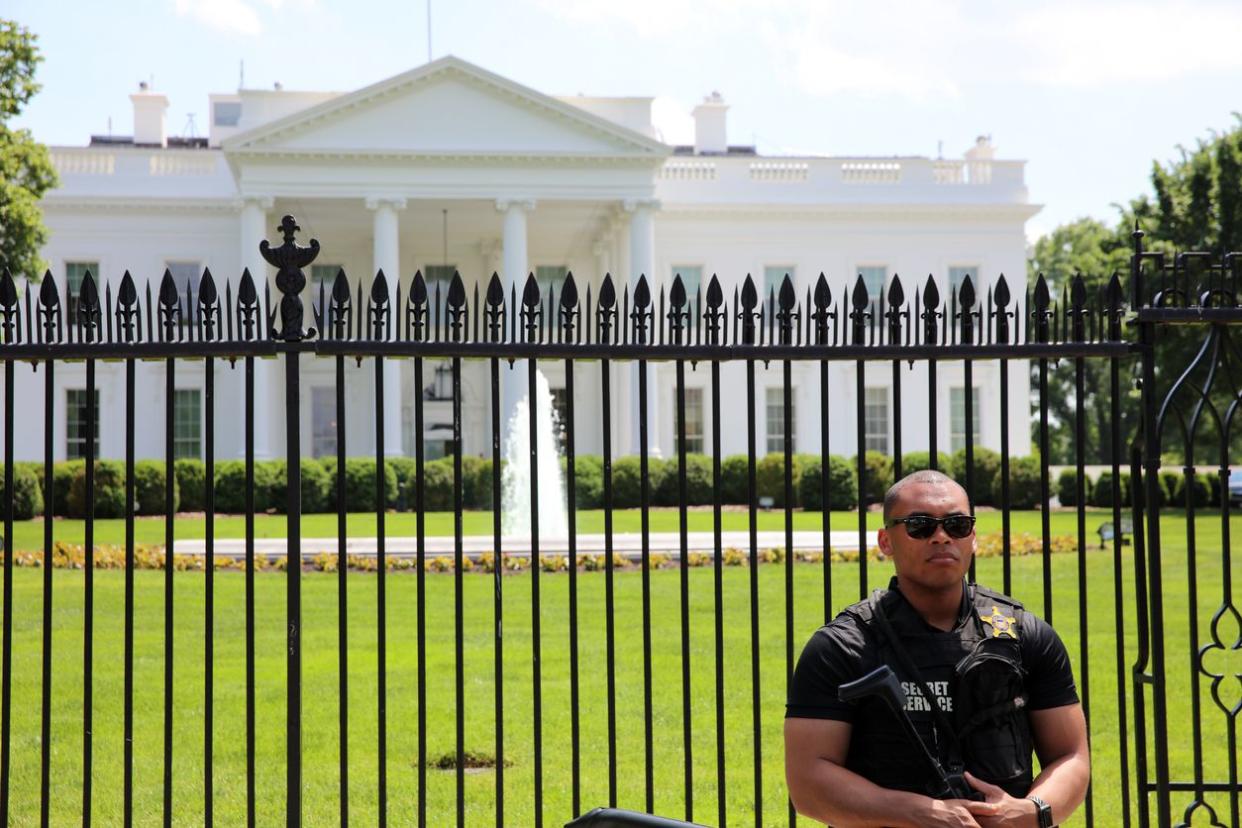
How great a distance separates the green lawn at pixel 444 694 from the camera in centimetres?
618

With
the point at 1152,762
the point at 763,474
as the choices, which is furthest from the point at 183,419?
the point at 1152,762

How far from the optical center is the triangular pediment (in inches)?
1304

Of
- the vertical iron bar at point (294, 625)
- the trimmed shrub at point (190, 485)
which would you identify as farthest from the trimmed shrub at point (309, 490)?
the vertical iron bar at point (294, 625)

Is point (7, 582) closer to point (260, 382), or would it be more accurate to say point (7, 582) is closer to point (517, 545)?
point (517, 545)

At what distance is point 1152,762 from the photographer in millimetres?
6895

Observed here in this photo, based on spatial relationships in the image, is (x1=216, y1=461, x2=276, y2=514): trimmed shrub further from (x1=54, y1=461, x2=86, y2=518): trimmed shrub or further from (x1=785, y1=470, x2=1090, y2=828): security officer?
(x1=785, y1=470, x2=1090, y2=828): security officer

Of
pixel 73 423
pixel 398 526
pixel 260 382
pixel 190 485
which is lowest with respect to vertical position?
pixel 398 526

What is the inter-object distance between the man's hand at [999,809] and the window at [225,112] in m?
48.7

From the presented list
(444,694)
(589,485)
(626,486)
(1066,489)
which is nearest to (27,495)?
(589,485)

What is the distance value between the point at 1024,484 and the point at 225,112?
32.0 metres

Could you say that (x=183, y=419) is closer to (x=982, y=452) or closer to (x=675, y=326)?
(x=982, y=452)

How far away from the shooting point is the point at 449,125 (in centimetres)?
3381

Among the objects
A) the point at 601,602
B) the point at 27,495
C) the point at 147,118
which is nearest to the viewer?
the point at 601,602

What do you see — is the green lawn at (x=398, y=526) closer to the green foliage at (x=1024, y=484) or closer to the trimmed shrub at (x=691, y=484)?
the trimmed shrub at (x=691, y=484)
